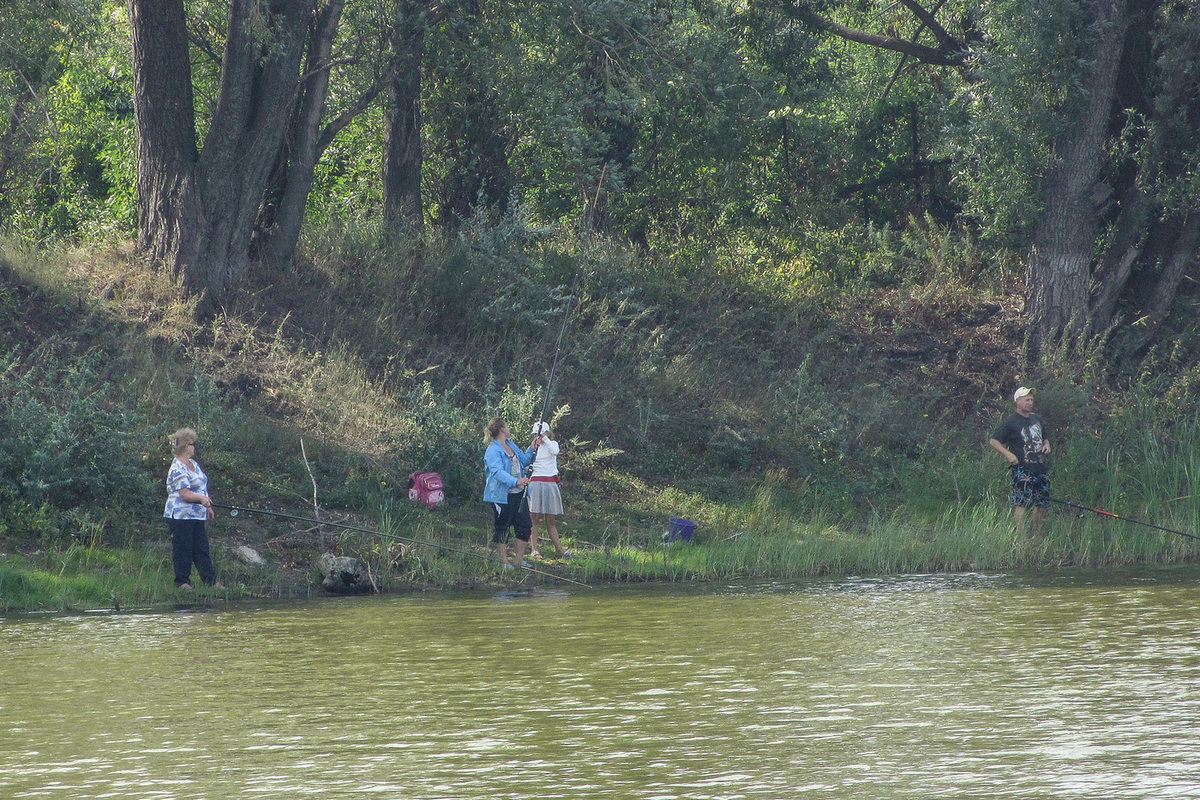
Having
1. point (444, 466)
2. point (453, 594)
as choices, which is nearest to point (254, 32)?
point (444, 466)

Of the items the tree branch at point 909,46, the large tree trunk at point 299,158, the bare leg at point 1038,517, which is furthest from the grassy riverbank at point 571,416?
the tree branch at point 909,46

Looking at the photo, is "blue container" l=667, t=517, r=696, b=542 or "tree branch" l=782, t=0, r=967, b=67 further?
"tree branch" l=782, t=0, r=967, b=67

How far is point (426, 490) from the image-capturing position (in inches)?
605

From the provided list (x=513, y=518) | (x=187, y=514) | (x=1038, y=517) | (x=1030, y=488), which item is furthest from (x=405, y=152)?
(x=1038, y=517)

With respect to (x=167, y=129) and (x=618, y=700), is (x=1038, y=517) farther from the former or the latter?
(x=167, y=129)

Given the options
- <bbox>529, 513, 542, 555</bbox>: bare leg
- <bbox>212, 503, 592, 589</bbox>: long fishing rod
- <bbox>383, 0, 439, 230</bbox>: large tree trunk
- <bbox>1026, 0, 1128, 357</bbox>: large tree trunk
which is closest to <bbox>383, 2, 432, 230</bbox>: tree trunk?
<bbox>383, 0, 439, 230</bbox>: large tree trunk

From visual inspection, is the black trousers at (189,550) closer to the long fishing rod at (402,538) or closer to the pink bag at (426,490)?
the long fishing rod at (402,538)

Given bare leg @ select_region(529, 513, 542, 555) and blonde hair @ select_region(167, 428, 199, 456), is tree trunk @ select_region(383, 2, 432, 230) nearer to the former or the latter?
bare leg @ select_region(529, 513, 542, 555)

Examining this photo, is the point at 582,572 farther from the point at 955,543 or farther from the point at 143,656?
the point at 143,656

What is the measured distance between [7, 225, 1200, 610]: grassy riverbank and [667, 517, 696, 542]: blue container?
426 mm

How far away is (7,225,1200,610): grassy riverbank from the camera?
13.8 m

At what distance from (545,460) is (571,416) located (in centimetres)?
354

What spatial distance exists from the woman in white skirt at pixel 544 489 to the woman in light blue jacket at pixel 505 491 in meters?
0.41

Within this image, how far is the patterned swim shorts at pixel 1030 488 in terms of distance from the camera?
50.5ft
